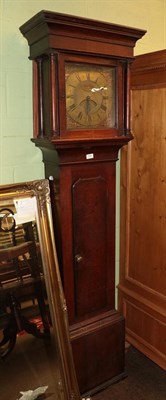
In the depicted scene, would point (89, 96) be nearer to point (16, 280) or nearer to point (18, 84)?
point (18, 84)

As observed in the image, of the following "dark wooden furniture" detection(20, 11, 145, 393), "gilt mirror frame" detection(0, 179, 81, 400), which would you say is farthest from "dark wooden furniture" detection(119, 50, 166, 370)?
"gilt mirror frame" detection(0, 179, 81, 400)

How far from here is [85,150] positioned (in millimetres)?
1731

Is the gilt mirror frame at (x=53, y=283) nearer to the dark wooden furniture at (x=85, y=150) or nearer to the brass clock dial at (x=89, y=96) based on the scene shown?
the dark wooden furniture at (x=85, y=150)

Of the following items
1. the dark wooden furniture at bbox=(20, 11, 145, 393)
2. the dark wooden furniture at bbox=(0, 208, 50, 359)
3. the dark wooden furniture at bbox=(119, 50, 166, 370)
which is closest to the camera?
the dark wooden furniture at bbox=(20, 11, 145, 393)

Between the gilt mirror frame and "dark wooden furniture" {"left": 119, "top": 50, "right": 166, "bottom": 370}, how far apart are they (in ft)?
2.14

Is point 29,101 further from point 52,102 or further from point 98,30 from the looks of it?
point 98,30

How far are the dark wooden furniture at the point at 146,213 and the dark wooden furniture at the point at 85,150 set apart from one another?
24 centimetres

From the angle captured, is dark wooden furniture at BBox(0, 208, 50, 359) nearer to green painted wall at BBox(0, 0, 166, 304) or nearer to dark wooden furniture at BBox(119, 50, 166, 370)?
green painted wall at BBox(0, 0, 166, 304)

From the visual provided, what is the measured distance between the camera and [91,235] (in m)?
1.88

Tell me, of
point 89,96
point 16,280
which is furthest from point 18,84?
point 16,280

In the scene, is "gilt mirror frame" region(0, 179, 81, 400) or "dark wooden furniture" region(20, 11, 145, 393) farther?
"gilt mirror frame" region(0, 179, 81, 400)

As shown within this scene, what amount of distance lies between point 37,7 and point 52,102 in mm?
Answer: 596

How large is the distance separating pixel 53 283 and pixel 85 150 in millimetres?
650

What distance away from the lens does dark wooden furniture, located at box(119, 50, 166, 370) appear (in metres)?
1.98
